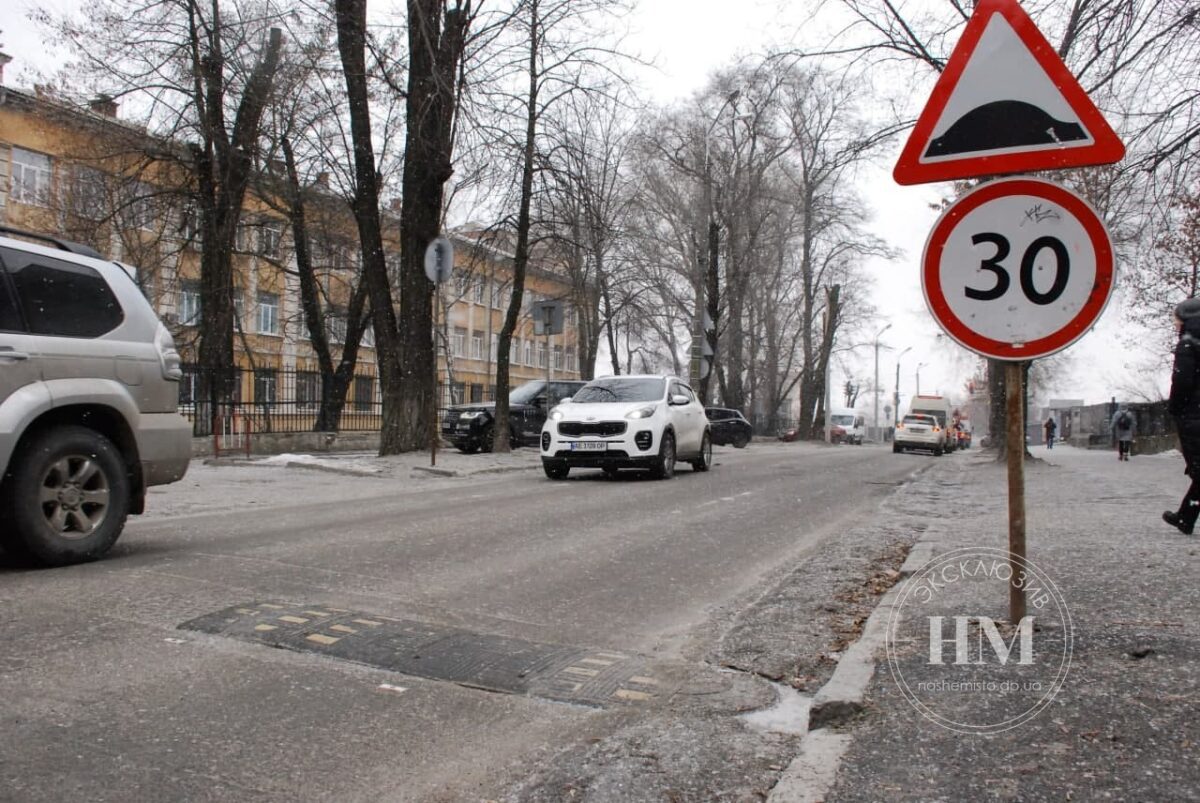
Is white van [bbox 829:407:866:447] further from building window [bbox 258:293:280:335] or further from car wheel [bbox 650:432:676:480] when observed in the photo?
car wheel [bbox 650:432:676:480]

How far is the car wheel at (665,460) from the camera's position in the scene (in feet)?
44.4

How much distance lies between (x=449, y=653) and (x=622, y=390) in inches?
409

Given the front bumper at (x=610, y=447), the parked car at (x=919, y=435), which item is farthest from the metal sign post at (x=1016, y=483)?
the parked car at (x=919, y=435)

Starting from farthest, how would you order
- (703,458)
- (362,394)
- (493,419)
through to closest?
(362,394), (493,419), (703,458)

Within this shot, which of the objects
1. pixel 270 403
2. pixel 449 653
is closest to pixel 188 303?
pixel 270 403

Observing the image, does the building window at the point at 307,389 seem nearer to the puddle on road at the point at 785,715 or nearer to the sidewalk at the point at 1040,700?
the sidewalk at the point at 1040,700

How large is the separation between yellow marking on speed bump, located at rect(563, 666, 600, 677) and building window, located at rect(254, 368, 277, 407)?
52.9ft

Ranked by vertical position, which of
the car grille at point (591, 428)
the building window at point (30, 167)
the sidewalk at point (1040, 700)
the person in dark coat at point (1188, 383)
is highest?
the building window at point (30, 167)

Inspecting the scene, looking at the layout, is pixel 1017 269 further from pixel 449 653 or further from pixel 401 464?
pixel 401 464

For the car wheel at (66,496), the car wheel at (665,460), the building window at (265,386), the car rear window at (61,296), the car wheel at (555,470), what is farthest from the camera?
the building window at (265,386)

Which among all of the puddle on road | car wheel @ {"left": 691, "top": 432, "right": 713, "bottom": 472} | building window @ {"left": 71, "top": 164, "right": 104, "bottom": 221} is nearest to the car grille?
car wheel @ {"left": 691, "top": 432, "right": 713, "bottom": 472}

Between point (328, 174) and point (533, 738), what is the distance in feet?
73.9

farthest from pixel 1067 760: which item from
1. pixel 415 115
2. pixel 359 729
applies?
pixel 415 115

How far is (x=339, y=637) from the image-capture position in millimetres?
4246
